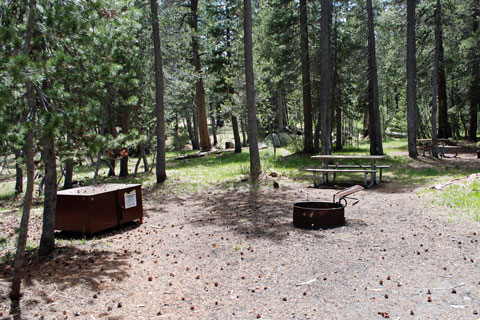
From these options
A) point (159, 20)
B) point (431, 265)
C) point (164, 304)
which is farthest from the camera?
point (159, 20)

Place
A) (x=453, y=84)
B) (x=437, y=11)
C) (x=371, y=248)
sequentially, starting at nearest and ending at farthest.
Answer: (x=371, y=248)
(x=437, y=11)
(x=453, y=84)

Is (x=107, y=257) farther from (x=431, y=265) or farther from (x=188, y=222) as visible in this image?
(x=431, y=265)

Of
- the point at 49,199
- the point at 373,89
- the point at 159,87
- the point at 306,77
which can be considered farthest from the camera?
the point at 306,77

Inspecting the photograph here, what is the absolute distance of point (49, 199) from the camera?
5.90 m

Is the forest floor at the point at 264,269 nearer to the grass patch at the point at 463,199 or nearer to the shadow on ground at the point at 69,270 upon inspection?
the shadow on ground at the point at 69,270

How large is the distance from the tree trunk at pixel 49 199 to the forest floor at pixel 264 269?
0.22m

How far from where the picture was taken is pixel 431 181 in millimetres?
11875

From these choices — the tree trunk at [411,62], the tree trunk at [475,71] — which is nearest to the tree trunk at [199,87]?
the tree trunk at [411,62]

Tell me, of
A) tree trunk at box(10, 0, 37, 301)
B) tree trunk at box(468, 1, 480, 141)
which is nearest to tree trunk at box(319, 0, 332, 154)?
tree trunk at box(468, 1, 480, 141)

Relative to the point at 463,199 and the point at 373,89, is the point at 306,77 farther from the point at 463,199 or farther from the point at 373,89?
the point at 463,199

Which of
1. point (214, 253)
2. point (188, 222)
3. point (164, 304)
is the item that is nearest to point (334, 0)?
point (188, 222)

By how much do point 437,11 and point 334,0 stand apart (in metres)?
4.85

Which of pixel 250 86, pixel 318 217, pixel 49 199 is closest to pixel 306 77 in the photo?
pixel 250 86

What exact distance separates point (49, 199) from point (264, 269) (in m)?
3.44
